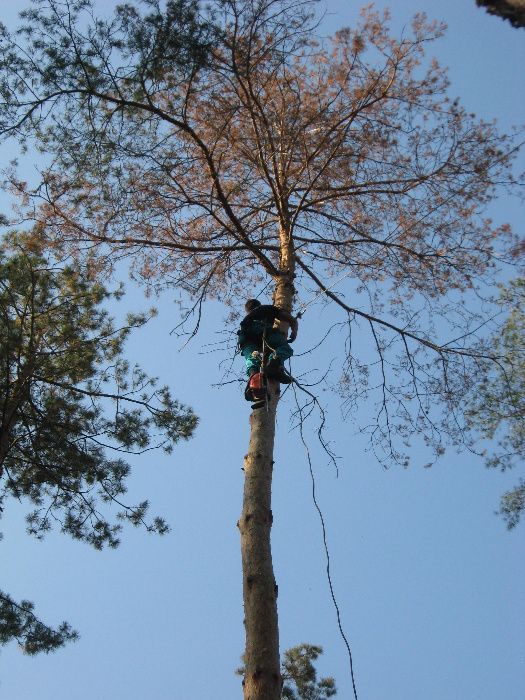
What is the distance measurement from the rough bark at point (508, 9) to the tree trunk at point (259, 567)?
3368 millimetres

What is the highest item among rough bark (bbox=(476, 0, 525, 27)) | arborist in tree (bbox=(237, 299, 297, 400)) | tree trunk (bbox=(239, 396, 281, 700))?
arborist in tree (bbox=(237, 299, 297, 400))

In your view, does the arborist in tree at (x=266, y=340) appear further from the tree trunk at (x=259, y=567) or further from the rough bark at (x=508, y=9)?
the rough bark at (x=508, y=9)

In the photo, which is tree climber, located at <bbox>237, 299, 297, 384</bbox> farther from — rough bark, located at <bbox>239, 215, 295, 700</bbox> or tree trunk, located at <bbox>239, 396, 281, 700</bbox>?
tree trunk, located at <bbox>239, 396, 281, 700</bbox>

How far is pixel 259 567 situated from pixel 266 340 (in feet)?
6.84

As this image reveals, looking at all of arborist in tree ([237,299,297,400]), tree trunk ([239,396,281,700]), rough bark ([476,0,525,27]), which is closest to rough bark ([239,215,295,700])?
tree trunk ([239,396,281,700])

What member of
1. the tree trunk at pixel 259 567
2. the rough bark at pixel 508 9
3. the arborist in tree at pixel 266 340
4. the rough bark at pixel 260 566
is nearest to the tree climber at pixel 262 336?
the arborist in tree at pixel 266 340

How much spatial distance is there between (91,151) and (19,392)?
2.20m

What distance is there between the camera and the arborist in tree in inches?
238

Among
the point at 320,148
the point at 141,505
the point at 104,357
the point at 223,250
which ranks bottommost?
the point at 141,505

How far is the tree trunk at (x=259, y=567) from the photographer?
13.9 feet

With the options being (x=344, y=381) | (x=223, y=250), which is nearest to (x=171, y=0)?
(x=223, y=250)

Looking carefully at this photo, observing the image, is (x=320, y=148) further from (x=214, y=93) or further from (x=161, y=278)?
(x=161, y=278)

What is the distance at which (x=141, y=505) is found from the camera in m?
7.26

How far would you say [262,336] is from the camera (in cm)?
624
